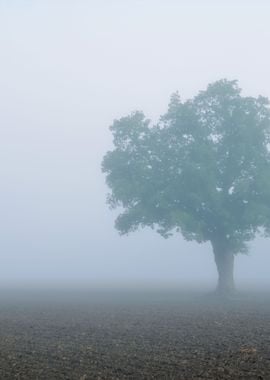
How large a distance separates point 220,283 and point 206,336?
38027mm

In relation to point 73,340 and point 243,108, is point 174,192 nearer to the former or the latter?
point 243,108

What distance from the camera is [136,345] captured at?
78.6 feet

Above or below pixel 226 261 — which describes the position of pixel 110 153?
above

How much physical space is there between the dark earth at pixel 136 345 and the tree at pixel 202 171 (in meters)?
22.1

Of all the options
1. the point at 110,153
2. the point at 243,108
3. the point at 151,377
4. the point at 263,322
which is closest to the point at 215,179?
the point at 243,108

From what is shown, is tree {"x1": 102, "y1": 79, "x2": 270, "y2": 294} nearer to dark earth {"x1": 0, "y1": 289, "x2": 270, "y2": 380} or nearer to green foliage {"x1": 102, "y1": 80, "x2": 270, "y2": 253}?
green foliage {"x1": 102, "y1": 80, "x2": 270, "y2": 253}

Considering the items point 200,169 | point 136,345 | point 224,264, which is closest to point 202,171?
point 200,169

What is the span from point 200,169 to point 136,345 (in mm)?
36823

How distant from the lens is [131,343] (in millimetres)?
24594

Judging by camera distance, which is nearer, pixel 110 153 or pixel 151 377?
pixel 151 377

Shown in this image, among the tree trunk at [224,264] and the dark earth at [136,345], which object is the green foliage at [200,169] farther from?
the dark earth at [136,345]

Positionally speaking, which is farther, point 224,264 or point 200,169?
point 224,264

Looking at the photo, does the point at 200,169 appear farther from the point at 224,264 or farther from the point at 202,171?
the point at 224,264

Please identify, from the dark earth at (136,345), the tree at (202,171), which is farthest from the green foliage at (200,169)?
the dark earth at (136,345)
